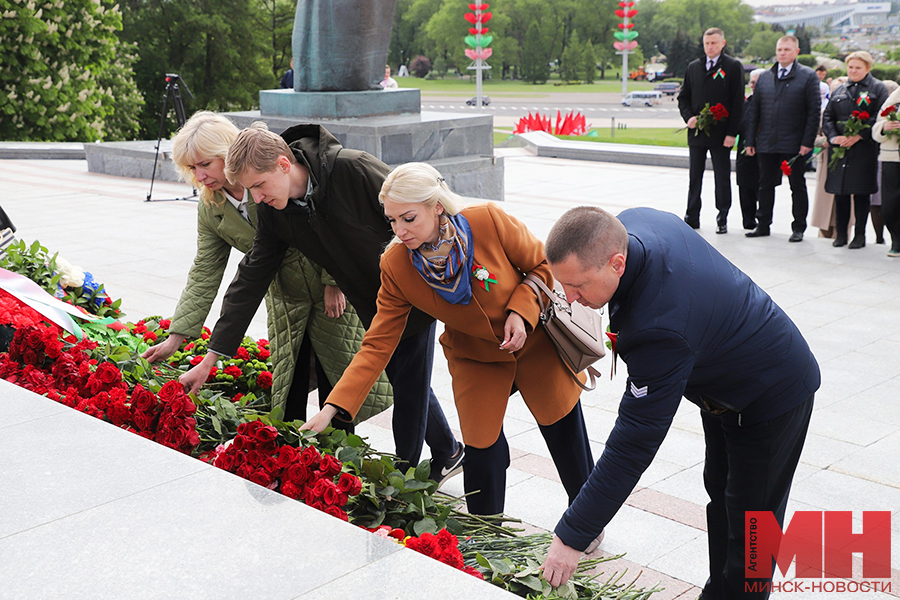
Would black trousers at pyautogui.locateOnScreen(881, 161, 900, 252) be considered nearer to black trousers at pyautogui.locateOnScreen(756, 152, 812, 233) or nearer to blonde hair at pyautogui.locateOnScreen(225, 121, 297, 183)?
black trousers at pyautogui.locateOnScreen(756, 152, 812, 233)

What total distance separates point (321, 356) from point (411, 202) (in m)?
1.30

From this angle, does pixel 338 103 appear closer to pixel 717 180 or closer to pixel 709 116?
pixel 709 116

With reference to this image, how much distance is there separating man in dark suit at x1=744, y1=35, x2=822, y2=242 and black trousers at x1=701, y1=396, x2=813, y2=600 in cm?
708

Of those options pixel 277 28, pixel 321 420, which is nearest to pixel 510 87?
pixel 277 28

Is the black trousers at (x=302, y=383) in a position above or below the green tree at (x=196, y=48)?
below

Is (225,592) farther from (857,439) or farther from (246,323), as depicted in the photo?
(857,439)

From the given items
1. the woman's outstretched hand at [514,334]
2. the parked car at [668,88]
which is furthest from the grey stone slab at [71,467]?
the parked car at [668,88]

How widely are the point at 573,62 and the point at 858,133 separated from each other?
3118 inches

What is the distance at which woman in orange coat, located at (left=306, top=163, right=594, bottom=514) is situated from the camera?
2990 mm

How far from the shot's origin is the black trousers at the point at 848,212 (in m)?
9.08

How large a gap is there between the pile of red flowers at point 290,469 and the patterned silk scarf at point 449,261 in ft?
Result: 2.25

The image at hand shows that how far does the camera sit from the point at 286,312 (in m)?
3.95

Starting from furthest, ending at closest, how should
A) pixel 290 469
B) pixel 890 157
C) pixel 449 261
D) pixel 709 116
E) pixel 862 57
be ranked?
1. pixel 709 116
2. pixel 862 57
3. pixel 890 157
4. pixel 449 261
5. pixel 290 469

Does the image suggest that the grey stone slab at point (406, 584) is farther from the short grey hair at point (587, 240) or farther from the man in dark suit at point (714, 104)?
the man in dark suit at point (714, 104)
